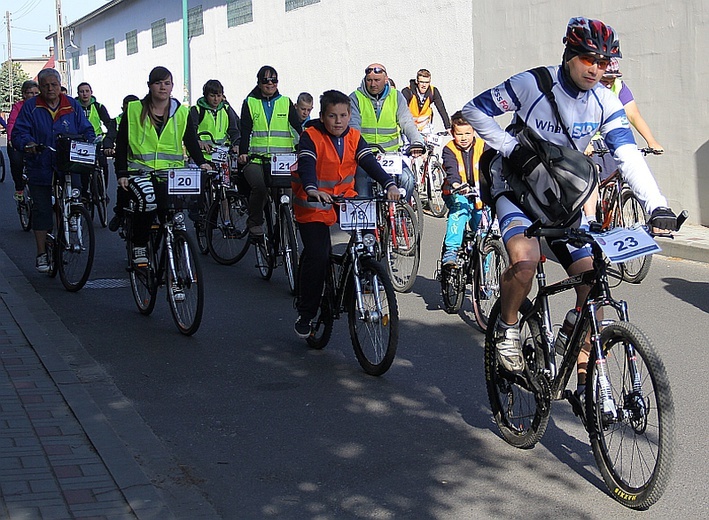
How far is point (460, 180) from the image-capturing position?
8.14 m

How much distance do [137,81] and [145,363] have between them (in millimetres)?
37217

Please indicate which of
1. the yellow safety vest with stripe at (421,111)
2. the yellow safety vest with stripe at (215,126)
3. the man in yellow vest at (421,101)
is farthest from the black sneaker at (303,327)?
the yellow safety vest with stripe at (421,111)

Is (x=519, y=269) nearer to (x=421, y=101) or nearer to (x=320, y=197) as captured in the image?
(x=320, y=197)

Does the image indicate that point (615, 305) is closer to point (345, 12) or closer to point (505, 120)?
point (505, 120)

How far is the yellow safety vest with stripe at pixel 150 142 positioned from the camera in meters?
8.50

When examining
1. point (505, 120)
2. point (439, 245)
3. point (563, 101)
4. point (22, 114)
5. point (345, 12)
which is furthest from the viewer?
point (345, 12)

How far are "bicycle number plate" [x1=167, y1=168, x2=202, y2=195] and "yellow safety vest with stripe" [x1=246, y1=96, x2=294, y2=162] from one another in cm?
257

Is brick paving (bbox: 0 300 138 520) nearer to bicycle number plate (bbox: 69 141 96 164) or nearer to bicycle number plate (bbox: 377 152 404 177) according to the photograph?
bicycle number plate (bbox: 69 141 96 164)

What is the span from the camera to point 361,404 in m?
6.25

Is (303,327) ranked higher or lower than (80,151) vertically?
lower

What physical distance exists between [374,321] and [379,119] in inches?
170

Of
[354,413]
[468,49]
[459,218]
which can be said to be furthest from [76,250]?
[468,49]

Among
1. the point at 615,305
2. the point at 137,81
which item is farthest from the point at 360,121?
the point at 137,81

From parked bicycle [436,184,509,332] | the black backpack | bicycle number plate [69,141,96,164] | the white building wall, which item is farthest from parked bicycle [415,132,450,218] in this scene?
the black backpack
